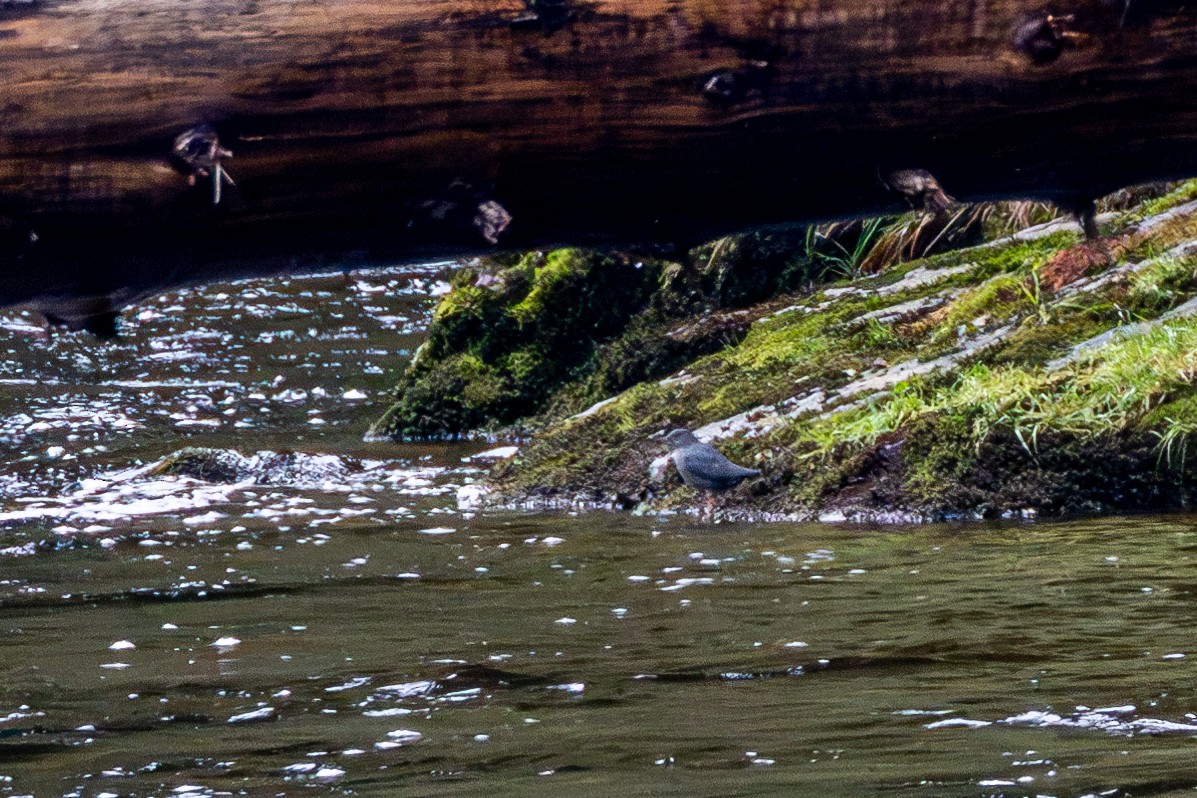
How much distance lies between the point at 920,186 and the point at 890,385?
16.7 ft

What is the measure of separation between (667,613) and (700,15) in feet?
10.4

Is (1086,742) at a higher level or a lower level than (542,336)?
higher

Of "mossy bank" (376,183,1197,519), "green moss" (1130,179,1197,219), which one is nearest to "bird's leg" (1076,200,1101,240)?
"mossy bank" (376,183,1197,519)

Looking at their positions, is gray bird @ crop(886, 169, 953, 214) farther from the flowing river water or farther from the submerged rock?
the submerged rock

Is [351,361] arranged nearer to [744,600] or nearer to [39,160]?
[744,600]

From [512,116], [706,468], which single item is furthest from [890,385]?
[512,116]

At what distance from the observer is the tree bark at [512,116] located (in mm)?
2176

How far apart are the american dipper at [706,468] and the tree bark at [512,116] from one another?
14.7 ft

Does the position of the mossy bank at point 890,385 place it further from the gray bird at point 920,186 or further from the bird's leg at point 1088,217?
the gray bird at point 920,186

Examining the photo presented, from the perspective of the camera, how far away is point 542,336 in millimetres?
10961

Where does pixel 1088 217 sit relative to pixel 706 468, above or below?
above

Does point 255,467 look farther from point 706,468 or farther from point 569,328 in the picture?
point 706,468

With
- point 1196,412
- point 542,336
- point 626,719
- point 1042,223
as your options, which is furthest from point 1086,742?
point 542,336

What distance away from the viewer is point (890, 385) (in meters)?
7.36
